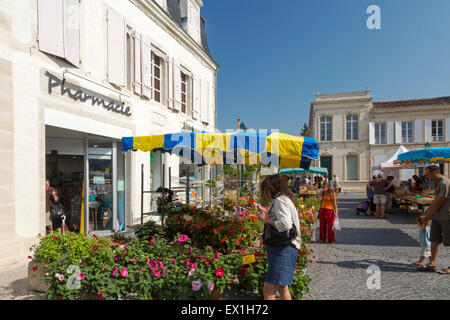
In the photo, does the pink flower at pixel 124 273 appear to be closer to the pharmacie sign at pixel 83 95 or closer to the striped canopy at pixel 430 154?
the pharmacie sign at pixel 83 95

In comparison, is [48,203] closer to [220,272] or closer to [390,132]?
[220,272]

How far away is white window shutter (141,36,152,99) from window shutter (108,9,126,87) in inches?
32.2

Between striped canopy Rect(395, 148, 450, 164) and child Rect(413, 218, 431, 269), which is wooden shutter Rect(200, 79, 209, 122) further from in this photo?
child Rect(413, 218, 431, 269)

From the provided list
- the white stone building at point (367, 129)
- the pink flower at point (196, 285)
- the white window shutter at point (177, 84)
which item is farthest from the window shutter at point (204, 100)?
the white stone building at point (367, 129)

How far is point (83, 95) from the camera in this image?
6.38m

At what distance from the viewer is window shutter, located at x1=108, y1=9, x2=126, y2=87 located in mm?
7148

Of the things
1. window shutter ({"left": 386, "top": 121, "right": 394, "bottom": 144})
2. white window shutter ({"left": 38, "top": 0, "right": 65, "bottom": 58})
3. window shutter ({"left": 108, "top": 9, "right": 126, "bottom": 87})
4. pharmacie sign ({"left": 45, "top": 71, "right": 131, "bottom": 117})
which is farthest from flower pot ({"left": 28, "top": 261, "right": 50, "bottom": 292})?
window shutter ({"left": 386, "top": 121, "right": 394, "bottom": 144})

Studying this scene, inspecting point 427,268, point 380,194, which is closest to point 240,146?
point 427,268

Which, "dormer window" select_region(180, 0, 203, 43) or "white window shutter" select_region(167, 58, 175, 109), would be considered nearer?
"white window shutter" select_region(167, 58, 175, 109)

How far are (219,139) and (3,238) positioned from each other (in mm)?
3929

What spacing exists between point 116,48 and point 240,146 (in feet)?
16.0

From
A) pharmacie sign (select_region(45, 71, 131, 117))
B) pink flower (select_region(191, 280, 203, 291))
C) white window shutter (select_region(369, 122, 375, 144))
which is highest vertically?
white window shutter (select_region(369, 122, 375, 144))

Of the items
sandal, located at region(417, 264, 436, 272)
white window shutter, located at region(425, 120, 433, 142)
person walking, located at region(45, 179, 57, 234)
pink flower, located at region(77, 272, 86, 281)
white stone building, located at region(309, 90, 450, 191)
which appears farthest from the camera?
white stone building, located at region(309, 90, 450, 191)
